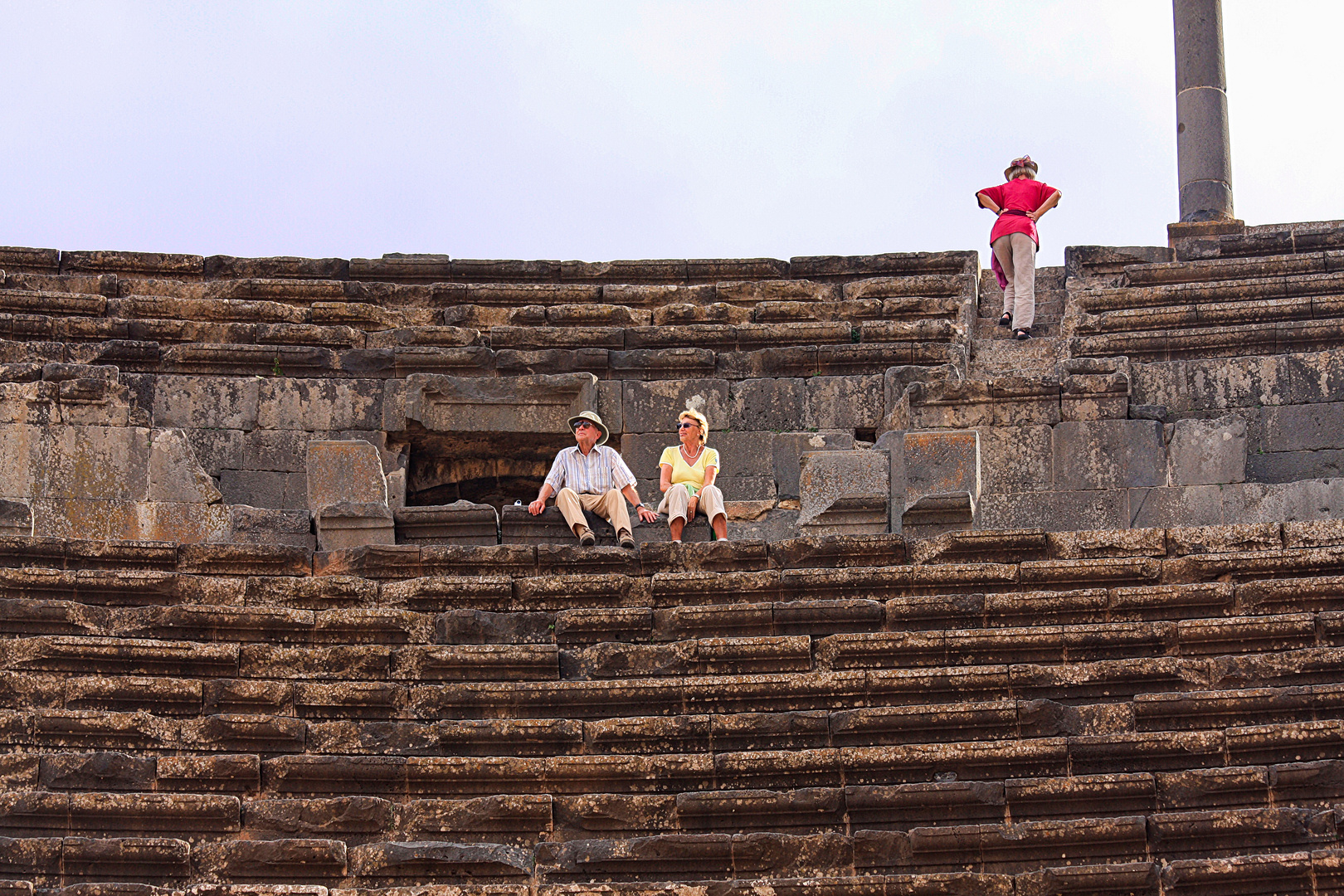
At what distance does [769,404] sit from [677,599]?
4.02m

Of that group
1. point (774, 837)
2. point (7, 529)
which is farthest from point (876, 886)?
point (7, 529)

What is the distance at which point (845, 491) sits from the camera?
11.8 meters

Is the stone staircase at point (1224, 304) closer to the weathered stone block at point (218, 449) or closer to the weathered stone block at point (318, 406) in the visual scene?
the weathered stone block at point (318, 406)

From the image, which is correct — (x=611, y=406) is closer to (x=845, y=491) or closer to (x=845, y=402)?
(x=845, y=402)

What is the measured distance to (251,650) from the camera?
899 centimetres

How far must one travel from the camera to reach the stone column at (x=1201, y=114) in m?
17.3

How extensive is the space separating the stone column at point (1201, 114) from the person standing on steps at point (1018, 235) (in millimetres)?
3458

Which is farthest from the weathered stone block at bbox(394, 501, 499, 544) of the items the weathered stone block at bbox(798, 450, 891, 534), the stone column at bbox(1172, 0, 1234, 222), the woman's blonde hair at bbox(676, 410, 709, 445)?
the stone column at bbox(1172, 0, 1234, 222)

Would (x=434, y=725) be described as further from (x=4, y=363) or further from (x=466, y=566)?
(x=4, y=363)

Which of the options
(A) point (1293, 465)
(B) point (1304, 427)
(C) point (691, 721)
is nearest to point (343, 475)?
(C) point (691, 721)

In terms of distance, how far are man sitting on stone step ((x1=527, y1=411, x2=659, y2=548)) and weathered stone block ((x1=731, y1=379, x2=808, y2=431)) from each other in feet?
6.68

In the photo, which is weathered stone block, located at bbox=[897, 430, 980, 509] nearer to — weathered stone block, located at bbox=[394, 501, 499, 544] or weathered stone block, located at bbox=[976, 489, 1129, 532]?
weathered stone block, located at bbox=[976, 489, 1129, 532]

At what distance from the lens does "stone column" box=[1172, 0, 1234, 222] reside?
56.8 feet

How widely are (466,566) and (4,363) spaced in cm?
502
